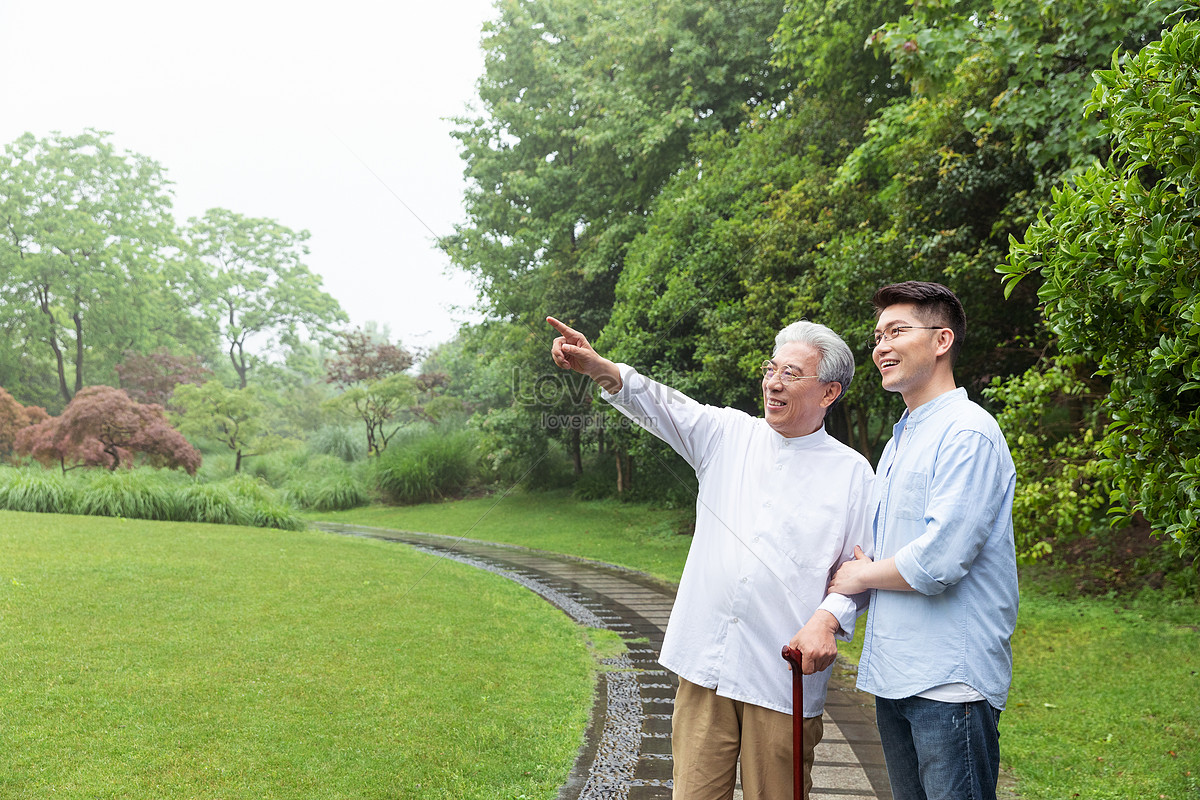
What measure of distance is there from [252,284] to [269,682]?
29478 mm

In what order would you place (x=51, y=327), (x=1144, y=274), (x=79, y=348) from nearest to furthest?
(x=1144, y=274)
(x=51, y=327)
(x=79, y=348)

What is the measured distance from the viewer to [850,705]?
14.3 ft

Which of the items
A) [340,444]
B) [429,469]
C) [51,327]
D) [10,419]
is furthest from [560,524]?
[51,327]

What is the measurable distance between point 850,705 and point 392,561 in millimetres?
5733

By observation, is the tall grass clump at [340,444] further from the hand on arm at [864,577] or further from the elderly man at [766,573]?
the hand on arm at [864,577]

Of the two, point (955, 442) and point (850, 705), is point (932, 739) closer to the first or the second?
point (955, 442)

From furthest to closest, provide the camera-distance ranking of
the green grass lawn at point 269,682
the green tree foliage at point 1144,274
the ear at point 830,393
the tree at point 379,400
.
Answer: the tree at point 379,400 < the green grass lawn at point 269,682 < the green tree foliage at point 1144,274 < the ear at point 830,393

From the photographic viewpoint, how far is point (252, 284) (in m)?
30.2

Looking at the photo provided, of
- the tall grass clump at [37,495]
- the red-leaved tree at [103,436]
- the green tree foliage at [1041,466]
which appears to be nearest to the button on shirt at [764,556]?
the green tree foliage at [1041,466]

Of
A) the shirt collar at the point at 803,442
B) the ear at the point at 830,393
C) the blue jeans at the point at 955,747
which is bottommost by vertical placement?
the blue jeans at the point at 955,747

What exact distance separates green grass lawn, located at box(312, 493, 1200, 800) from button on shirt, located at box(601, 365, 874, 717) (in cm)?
227

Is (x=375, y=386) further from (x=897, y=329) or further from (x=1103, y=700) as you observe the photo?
(x=897, y=329)

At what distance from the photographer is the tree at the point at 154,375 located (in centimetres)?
2342

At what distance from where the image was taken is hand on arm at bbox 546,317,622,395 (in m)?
2.02
